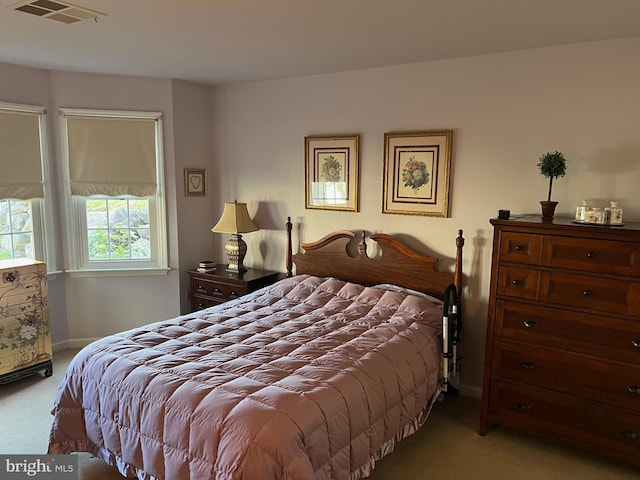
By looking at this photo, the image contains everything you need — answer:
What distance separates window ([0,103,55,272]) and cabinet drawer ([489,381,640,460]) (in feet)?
12.5

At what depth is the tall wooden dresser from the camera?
253 centimetres

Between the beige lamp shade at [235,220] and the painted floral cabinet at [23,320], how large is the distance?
1463 mm

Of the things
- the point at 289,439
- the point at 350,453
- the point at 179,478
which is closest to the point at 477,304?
the point at 350,453

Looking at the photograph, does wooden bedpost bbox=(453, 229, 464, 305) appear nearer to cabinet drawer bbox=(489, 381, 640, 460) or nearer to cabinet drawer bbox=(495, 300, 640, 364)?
cabinet drawer bbox=(495, 300, 640, 364)

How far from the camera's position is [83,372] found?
2.54m

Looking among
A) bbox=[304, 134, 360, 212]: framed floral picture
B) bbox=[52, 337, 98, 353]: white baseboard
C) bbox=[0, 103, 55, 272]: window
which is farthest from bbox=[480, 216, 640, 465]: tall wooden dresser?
bbox=[0, 103, 55, 272]: window

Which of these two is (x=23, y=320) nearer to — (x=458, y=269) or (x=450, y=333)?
(x=450, y=333)

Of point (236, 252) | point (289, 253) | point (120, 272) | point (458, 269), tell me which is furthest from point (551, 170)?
point (120, 272)

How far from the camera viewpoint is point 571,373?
269cm

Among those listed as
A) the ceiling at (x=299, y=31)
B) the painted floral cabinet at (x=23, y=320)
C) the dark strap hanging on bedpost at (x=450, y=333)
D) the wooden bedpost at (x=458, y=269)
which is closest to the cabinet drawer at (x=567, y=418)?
the dark strap hanging on bedpost at (x=450, y=333)

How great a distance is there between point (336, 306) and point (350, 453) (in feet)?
4.33

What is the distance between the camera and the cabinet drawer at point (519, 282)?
2756 mm

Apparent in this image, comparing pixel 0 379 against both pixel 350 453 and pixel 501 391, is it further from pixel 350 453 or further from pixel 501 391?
pixel 501 391

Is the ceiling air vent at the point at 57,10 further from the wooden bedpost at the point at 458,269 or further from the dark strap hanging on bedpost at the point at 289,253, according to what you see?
the wooden bedpost at the point at 458,269
